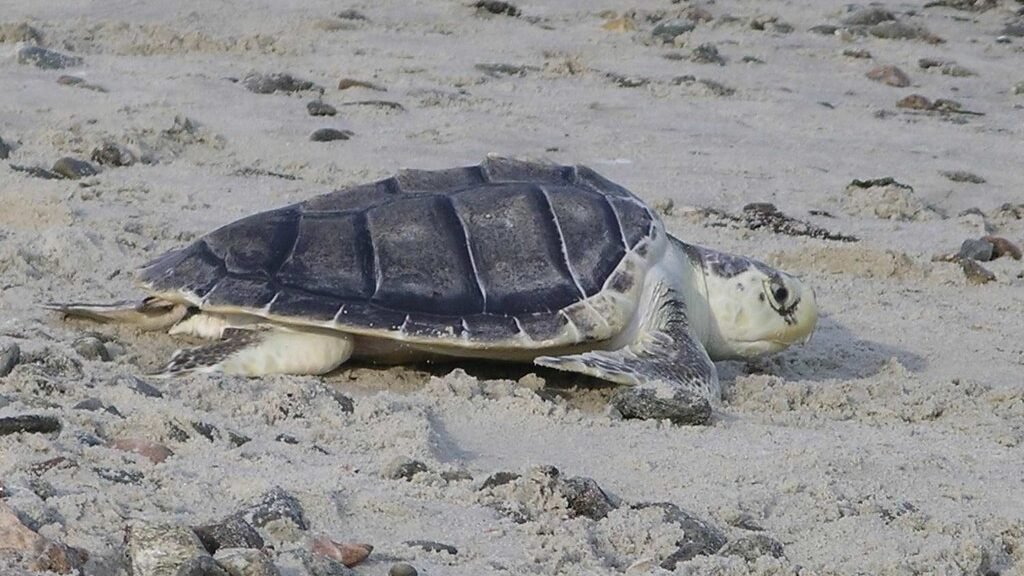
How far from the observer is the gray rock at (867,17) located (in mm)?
10422

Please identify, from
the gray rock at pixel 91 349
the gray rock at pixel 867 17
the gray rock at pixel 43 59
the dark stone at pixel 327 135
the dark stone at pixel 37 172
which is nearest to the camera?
the gray rock at pixel 91 349

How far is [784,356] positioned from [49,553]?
10.2 feet

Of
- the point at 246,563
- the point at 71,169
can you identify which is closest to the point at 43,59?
the point at 71,169

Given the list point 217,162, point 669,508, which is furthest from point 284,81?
point 669,508

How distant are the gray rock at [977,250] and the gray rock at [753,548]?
11.0 ft

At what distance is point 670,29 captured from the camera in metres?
9.47

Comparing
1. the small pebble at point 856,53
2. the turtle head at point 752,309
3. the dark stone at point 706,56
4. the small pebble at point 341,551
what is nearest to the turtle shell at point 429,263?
the turtle head at point 752,309

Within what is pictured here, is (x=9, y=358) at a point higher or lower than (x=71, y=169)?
higher

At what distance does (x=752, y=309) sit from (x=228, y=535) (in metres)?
2.55

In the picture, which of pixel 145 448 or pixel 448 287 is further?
pixel 448 287

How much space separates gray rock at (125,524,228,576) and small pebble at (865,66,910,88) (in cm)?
698

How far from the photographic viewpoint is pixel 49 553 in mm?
2584

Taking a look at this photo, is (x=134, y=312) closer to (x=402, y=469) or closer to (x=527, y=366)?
(x=527, y=366)

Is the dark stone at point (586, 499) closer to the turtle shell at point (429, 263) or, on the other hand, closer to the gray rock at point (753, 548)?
the gray rock at point (753, 548)
